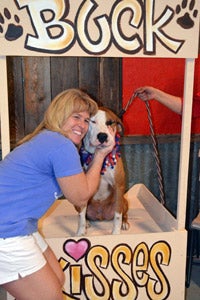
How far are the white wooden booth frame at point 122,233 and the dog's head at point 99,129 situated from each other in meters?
0.33

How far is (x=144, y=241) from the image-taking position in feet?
5.63

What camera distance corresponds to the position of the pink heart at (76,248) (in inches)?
65.9

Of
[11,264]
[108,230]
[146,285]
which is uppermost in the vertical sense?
[11,264]

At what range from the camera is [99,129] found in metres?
1.67

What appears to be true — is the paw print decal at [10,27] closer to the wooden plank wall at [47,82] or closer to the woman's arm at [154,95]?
the woman's arm at [154,95]

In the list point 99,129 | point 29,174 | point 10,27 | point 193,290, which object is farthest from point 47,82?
point 193,290

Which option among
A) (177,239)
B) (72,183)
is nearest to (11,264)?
(72,183)

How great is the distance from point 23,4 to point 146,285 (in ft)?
4.53

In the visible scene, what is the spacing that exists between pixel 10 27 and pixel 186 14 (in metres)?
0.72

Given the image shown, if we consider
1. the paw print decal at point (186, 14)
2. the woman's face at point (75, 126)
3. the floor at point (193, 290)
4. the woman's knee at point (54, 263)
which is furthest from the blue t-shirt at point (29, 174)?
the floor at point (193, 290)

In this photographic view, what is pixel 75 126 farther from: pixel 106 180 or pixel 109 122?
pixel 106 180

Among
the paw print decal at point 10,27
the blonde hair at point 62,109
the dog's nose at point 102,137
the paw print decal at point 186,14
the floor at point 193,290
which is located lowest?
the floor at point 193,290

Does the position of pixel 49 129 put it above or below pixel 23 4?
below

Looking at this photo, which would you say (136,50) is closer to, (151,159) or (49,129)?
(49,129)
